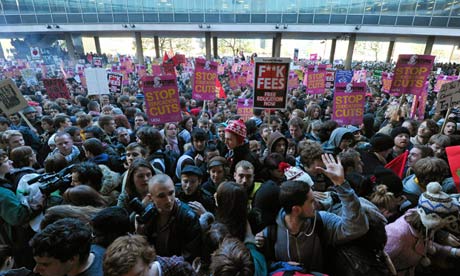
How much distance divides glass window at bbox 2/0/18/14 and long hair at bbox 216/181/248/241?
4193cm

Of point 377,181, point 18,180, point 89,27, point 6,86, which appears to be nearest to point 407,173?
point 377,181

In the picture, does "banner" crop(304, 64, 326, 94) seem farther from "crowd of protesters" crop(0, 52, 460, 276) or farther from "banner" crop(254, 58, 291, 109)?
"crowd of protesters" crop(0, 52, 460, 276)

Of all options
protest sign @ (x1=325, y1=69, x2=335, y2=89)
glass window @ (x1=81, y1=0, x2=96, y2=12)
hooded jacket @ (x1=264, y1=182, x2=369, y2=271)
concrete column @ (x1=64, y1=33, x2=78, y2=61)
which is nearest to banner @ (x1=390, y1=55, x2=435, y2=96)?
hooded jacket @ (x1=264, y1=182, x2=369, y2=271)

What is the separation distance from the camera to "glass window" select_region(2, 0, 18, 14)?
→ 3190 cm

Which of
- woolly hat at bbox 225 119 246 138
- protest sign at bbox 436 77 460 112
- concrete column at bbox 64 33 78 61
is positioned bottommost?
woolly hat at bbox 225 119 246 138

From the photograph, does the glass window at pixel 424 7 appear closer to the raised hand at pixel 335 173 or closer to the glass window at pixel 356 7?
the glass window at pixel 356 7

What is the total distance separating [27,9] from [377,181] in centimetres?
4186

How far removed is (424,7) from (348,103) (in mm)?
31167

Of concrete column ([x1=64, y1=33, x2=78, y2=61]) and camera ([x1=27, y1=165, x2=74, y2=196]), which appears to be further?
concrete column ([x1=64, y1=33, x2=78, y2=61])

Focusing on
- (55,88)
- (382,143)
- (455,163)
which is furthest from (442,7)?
(55,88)

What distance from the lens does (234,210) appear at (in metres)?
2.26

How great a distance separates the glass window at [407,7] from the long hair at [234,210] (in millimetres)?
34837

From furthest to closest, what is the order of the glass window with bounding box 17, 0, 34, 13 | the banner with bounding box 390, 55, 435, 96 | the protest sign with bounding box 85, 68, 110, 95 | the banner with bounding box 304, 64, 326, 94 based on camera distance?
1. the glass window with bounding box 17, 0, 34, 13
2. the banner with bounding box 304, 64, 326, 94
3. the protest sign with bounding box 85, 68, 110, 95
4. the banner with bounding box 390, 55, 435, 96

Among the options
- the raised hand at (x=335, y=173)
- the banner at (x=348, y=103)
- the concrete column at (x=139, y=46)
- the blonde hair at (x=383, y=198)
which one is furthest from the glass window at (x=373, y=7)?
the raised hand at (x=335, y=173)
